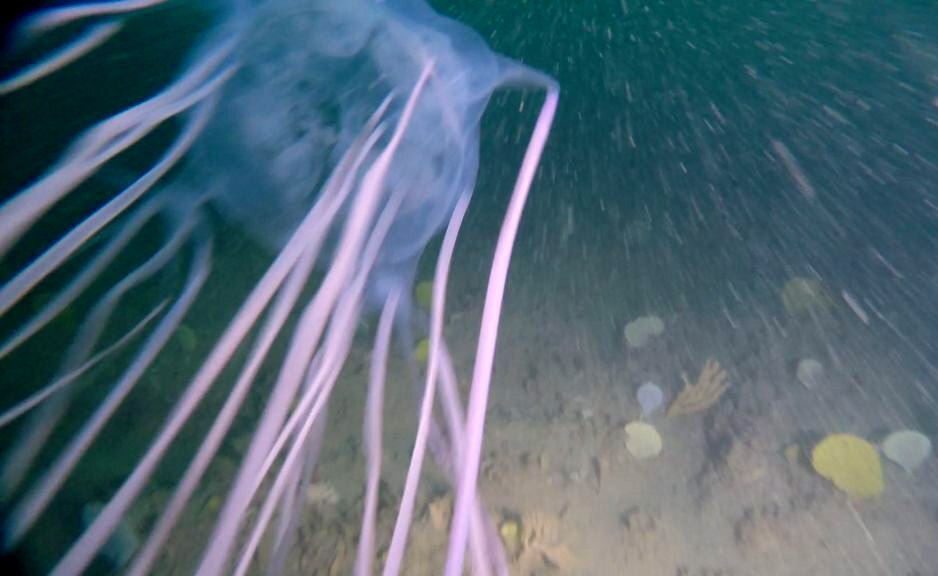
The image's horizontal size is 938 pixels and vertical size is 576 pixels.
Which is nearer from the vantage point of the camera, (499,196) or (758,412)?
(758,412)

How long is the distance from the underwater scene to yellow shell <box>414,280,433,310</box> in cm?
4

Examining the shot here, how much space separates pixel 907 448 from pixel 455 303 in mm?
2574

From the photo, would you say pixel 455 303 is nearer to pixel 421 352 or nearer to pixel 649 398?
pixel 421 352

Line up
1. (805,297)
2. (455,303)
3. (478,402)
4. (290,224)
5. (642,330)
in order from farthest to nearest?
(455,303)
(805,297)
(642,330)
(290,224)
(478,402)

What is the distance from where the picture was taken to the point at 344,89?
6.79 ft

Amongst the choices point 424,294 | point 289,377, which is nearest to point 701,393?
point 424,294

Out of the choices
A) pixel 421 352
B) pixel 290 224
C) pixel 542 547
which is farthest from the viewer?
pixel 421 352

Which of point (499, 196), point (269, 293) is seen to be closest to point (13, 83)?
point (269, 293)

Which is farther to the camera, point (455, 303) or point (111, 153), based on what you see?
point (455, 303)

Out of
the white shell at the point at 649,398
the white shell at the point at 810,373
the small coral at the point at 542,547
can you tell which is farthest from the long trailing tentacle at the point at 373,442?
the white shell at the point at 810,373

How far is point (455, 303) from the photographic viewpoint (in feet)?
12.6

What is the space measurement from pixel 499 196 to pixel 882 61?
394cm

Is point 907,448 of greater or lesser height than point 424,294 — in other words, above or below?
below

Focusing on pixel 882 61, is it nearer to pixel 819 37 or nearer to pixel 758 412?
pixel 819 37
